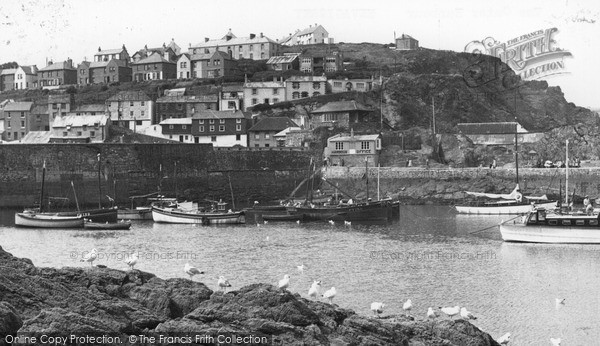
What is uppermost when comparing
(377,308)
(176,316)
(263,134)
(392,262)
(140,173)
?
(263,134)

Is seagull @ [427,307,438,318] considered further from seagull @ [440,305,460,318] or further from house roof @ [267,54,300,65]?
house roof @ [267,54,300,65]

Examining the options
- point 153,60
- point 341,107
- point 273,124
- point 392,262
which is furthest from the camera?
A: point 153,60

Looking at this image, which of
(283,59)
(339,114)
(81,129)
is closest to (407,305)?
(339,114)

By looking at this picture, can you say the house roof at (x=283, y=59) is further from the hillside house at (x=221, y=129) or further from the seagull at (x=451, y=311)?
the seagull at (x=451, y=311)

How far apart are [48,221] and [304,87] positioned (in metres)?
50.5

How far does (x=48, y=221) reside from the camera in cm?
5619

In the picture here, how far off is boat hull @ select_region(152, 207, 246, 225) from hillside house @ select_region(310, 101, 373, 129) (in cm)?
3229

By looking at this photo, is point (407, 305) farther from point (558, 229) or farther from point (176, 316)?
point (558, 229)

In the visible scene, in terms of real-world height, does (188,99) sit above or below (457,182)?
above

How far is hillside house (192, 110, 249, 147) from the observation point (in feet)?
294

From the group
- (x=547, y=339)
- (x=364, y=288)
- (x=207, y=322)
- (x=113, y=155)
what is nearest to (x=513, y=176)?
(x=113, y=155)

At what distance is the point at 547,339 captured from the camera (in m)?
23.6

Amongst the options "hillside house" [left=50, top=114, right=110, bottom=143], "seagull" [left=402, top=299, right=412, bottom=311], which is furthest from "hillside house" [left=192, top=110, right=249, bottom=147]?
"seagull" [left=402, top=299, right=412, bottom=311]

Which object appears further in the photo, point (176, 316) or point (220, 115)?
point (220, 115)
